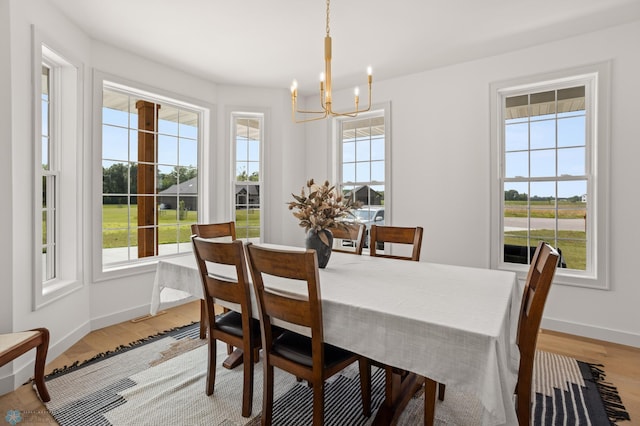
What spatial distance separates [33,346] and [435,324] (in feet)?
7.58

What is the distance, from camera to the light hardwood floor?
2027mm

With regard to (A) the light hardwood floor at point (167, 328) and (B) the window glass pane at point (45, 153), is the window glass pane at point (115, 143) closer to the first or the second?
(B) the window glass pane at point (45, 153)

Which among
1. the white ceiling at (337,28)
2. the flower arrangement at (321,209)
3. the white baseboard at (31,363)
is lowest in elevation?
the white baseboard at (31,363)

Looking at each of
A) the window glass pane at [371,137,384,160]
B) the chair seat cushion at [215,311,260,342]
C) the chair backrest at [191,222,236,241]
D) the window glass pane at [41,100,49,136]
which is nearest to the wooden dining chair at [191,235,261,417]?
the chair seat cushion at [215,311,260,342]

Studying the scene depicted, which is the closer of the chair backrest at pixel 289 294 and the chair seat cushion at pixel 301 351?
the chair backrest at pixel 289 294

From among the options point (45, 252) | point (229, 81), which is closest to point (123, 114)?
point (229, 81)

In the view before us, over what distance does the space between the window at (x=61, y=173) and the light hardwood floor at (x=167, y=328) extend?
53cm

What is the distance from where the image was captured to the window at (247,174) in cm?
447

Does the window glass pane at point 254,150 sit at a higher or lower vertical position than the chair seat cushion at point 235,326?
higher

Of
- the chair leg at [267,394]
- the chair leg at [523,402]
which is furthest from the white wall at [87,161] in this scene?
the chair leg at [523,402]

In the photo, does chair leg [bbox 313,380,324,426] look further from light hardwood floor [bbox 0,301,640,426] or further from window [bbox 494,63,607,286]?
window [bbox 494,63,607,286]

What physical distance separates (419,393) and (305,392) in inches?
28.9

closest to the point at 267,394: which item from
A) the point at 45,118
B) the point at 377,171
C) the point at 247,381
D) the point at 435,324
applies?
the point at 247,381

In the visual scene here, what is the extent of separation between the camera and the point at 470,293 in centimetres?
164
